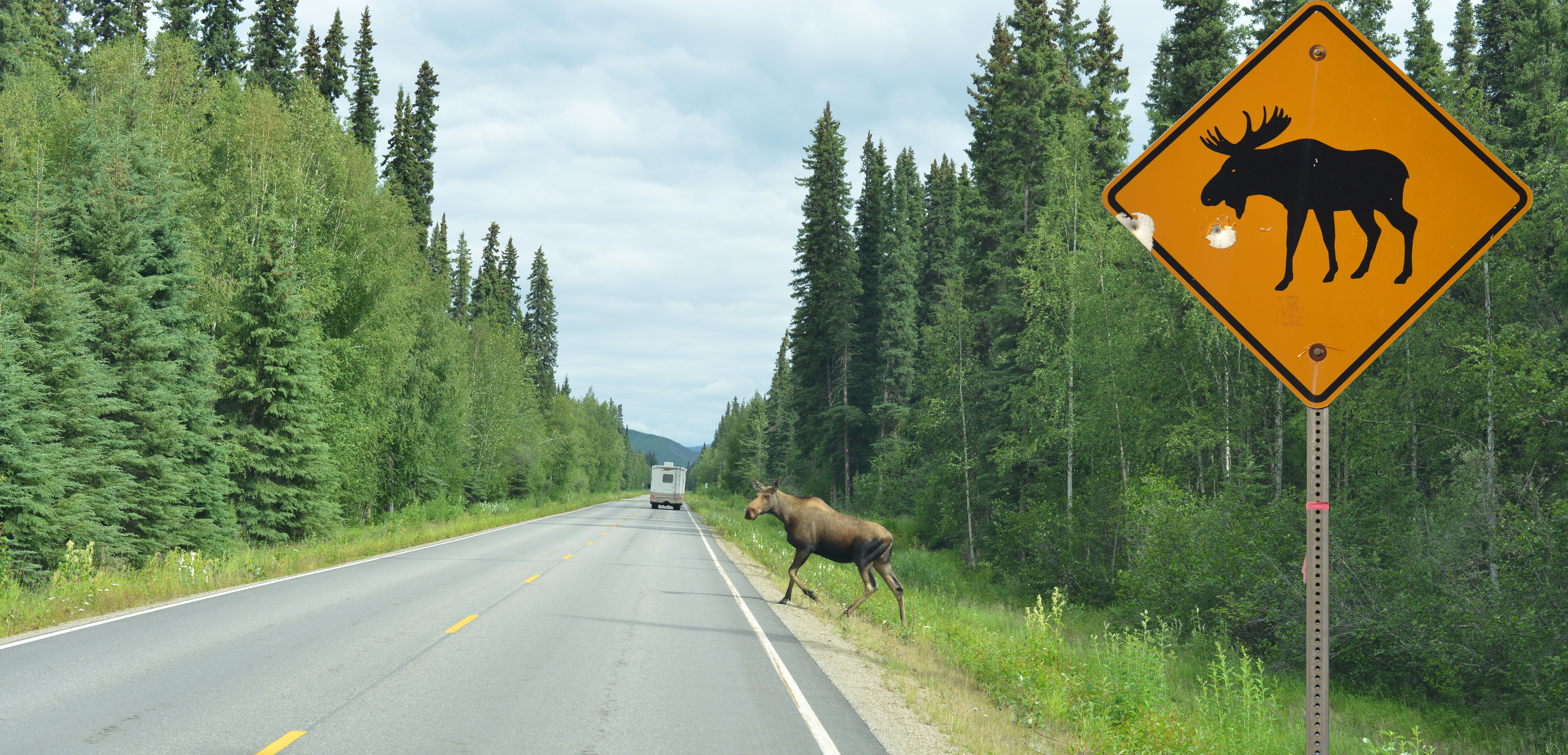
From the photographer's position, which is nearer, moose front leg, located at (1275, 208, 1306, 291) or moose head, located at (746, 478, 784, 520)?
moose front leg, located at (1275, 208, 1306, 291)

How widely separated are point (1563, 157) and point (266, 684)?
87.0 feet

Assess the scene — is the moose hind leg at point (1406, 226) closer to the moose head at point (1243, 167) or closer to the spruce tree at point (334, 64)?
the moose head at point (1243, 167)

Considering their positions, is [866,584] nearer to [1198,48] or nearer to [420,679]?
[420,679]

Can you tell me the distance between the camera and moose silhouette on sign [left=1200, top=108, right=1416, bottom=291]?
259 cm

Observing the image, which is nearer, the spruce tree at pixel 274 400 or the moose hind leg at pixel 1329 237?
the moose hind leg at pixel 1329 237

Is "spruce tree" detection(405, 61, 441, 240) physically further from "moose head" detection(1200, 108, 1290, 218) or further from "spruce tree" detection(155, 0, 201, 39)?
"moose head" detection(1200, 108, 1290, 218)

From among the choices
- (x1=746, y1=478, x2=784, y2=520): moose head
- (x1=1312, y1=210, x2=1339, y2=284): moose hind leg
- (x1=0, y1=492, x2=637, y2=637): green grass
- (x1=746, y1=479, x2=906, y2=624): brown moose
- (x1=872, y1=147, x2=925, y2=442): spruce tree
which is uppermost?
(x1=872, y1=147, x2=925, y2=442): spruce tree

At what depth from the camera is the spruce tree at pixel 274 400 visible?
74.9ft

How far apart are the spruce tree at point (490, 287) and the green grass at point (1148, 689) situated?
60.3 m

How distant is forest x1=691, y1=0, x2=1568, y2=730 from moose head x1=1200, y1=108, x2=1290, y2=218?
11.3 m

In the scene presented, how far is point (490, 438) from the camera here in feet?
180

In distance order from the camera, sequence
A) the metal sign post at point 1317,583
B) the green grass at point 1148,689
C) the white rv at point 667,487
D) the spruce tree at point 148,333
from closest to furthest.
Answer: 1. the metal sign post at point 1317,583
2. the green grass at point 1148,689
3. the spruce tree at point 148,333
4. the white rv at point 667,487

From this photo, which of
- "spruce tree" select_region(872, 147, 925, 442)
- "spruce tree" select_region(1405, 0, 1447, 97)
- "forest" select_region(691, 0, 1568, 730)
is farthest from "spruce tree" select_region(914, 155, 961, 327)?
"spruce tree" select_region(1405, 0, 1447, 97)

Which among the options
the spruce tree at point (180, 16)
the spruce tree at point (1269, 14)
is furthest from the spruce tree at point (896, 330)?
the spruce tree at point (180, 16)
